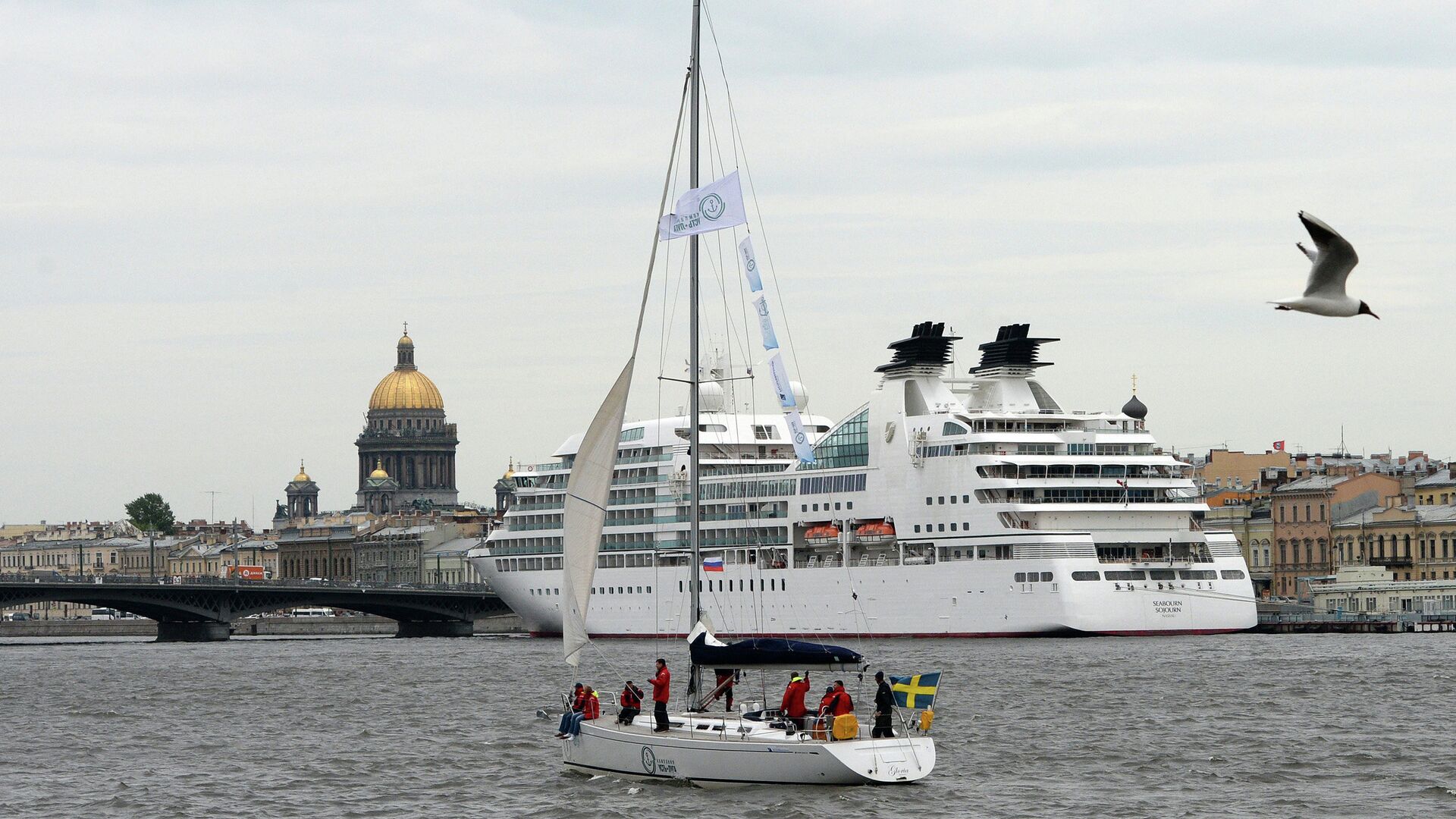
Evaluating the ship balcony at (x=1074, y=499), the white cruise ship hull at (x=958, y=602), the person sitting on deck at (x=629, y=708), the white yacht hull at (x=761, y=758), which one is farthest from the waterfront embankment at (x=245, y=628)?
the white yacht hull at (x=761, y=758)

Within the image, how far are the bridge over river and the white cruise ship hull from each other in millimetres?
18125

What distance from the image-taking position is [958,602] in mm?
96375

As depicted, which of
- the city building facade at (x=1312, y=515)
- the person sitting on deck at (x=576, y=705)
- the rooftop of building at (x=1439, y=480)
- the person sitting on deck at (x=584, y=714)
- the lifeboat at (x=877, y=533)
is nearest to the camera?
the person sitting on deck at (x=584, y=714)

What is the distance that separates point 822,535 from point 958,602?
9423 mm

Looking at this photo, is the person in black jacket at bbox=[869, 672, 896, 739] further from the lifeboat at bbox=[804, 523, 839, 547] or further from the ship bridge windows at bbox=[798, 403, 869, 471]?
the ship bridge windows at bbox=[798, 403, 869, 471]

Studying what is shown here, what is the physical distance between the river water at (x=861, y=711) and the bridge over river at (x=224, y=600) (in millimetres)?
27972

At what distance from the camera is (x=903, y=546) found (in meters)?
101

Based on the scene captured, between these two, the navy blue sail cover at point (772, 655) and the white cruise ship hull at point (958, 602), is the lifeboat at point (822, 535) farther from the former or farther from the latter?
the navy blue sail cover at point (772, 655)

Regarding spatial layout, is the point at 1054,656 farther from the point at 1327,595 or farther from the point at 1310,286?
the point at 1310,286

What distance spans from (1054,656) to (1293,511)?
194 ft

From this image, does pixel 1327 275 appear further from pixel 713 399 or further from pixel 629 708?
pixel 713 399

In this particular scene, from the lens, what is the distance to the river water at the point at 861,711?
38.7 m

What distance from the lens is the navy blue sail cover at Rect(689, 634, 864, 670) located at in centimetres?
3812

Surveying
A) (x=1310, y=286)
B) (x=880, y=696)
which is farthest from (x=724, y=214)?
(x=1310, y=286)
